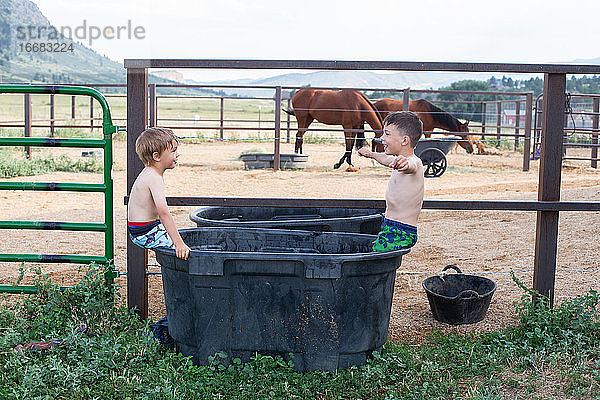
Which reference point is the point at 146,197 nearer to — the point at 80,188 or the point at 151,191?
the point at 151,191

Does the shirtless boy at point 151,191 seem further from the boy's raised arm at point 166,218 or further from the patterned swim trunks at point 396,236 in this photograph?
the patterned swim trunks at point 396,236

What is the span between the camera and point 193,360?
3.12 meters

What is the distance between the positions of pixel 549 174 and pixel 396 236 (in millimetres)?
1156

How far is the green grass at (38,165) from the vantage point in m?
10.4

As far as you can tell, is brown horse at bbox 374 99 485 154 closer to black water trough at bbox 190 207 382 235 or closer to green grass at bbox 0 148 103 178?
green grass at bbox 0 148 103 178

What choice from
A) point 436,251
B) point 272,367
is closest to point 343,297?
point 272,367

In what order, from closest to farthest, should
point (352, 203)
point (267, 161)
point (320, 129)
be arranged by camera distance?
point (352, 203)
point (267, 161)
point (320, 129)

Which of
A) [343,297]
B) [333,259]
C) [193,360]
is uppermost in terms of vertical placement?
[333,259]

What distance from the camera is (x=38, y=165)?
36.2 ft

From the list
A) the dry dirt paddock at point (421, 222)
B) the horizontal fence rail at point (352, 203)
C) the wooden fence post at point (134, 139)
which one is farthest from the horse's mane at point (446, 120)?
the wooden fence post at point (134, 139)

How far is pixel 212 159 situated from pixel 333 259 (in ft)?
39.7

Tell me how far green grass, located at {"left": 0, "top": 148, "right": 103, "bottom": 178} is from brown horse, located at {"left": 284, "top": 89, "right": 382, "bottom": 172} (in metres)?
4.08

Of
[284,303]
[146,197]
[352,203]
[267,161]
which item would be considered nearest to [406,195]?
[352,203]

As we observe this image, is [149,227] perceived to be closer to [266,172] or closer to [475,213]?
[475,213]
